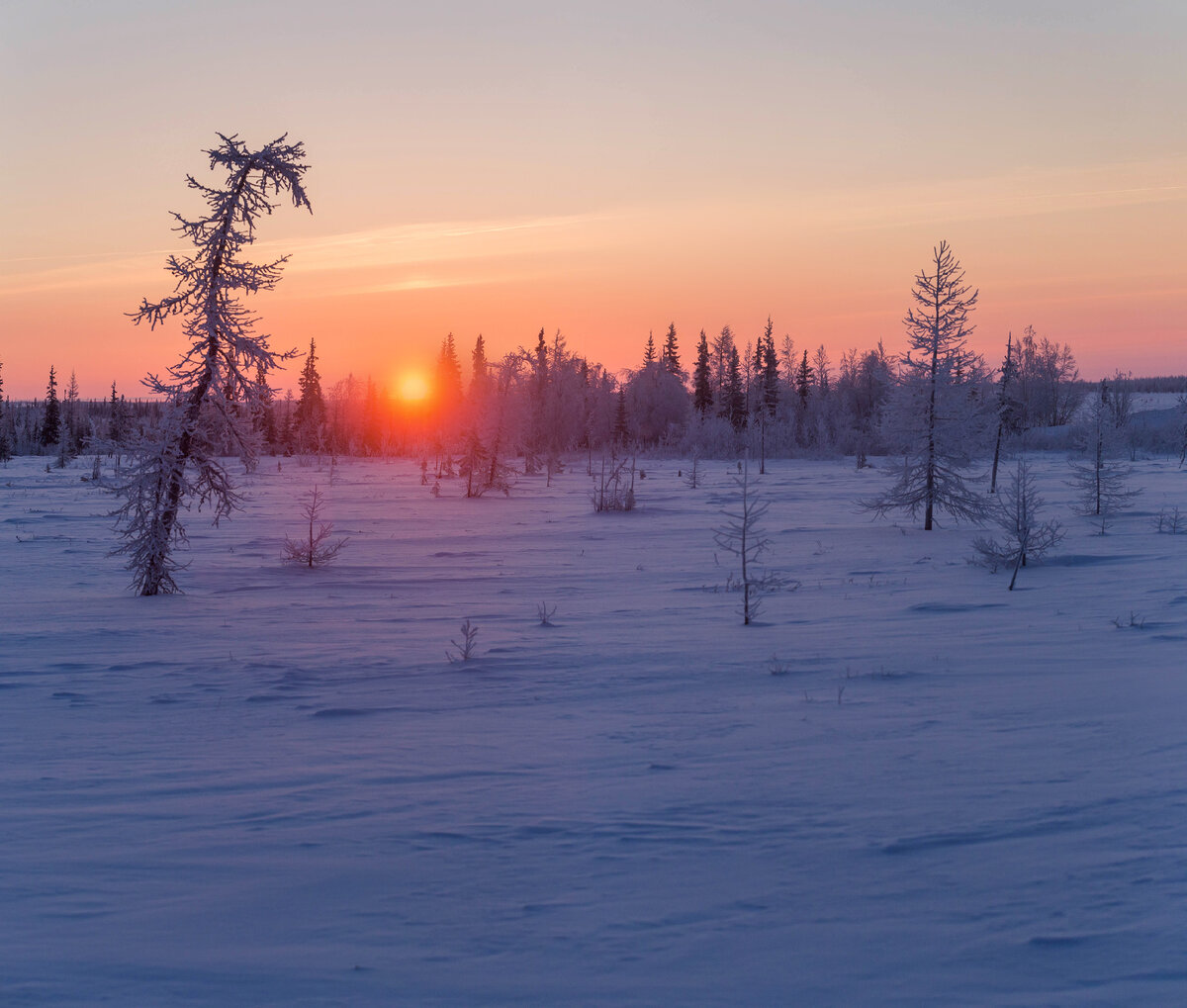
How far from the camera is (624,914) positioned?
13.3 ft

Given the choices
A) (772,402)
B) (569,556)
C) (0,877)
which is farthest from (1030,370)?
(0,877)

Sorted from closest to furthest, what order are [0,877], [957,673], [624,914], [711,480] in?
[624,914] → [0,877] → [957,673] → [711,480]

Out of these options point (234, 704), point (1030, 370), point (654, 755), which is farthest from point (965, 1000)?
point (1030, 370)

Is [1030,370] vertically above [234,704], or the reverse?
[1030,370]

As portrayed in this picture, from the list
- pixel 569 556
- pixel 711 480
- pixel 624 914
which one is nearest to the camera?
pixel 624 914

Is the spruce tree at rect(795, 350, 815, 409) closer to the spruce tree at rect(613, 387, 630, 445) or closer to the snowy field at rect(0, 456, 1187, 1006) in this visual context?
the spruce tree at rect(613, 387, 630, 445)

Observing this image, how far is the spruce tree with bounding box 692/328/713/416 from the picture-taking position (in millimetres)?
90625

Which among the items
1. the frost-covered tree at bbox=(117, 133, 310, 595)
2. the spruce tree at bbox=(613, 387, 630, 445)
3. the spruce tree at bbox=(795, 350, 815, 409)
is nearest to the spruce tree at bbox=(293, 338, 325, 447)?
the spruce tree at bbox=(613, 387, 630, 445)

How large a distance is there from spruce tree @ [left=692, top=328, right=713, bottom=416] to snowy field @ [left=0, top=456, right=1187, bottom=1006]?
78090 mm

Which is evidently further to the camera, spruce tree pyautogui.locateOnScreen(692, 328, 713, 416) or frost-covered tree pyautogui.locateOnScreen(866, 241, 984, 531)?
spruce tree pyautogui.locateOnScreen(692, 328, 713, 416)

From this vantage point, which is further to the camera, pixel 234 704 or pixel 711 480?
pixel 711 480

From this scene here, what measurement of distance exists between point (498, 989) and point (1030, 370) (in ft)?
363

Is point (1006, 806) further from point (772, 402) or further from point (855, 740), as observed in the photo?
point (772, 402)

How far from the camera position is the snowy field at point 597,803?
3.63 metres
